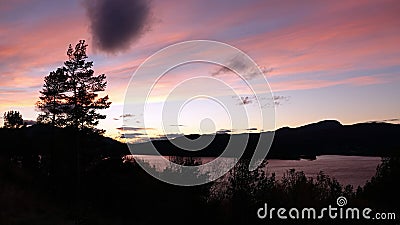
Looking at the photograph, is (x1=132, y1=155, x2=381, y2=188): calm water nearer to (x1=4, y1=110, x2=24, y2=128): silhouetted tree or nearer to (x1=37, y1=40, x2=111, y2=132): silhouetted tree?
(x1=37, y1=40, x2=111, y2=132): silhouetted tree

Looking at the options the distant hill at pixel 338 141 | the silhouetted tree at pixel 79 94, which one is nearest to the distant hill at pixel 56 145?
the silhouetted tree at pixel 79 94

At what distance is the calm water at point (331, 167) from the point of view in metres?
34.5

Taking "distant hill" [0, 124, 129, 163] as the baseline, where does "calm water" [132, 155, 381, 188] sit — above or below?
below

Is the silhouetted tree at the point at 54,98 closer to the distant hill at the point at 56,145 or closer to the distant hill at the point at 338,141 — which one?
the distant hill at the point at 56,145

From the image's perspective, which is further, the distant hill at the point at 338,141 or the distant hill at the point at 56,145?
the distant hill at the point at 338,141

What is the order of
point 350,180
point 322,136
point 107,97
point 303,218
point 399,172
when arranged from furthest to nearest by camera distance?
point 322,136 < point 350,180 < point 399,172 < point 107,97 < point 303,218

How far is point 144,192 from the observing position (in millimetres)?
26703

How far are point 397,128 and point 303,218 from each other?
3667 inches

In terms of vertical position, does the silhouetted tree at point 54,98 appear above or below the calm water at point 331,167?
above

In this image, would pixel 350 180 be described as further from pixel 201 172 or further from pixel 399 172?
pixel 201 172

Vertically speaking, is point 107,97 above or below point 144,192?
above

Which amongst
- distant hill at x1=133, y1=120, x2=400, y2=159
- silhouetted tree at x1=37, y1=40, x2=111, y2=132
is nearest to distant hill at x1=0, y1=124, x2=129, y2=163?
silhouetted tree at x1=37, y1=40, x2=111, y2=132

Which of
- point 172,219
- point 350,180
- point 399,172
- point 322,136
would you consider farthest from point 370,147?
point 172,219

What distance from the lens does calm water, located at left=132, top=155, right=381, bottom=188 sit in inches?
1358
